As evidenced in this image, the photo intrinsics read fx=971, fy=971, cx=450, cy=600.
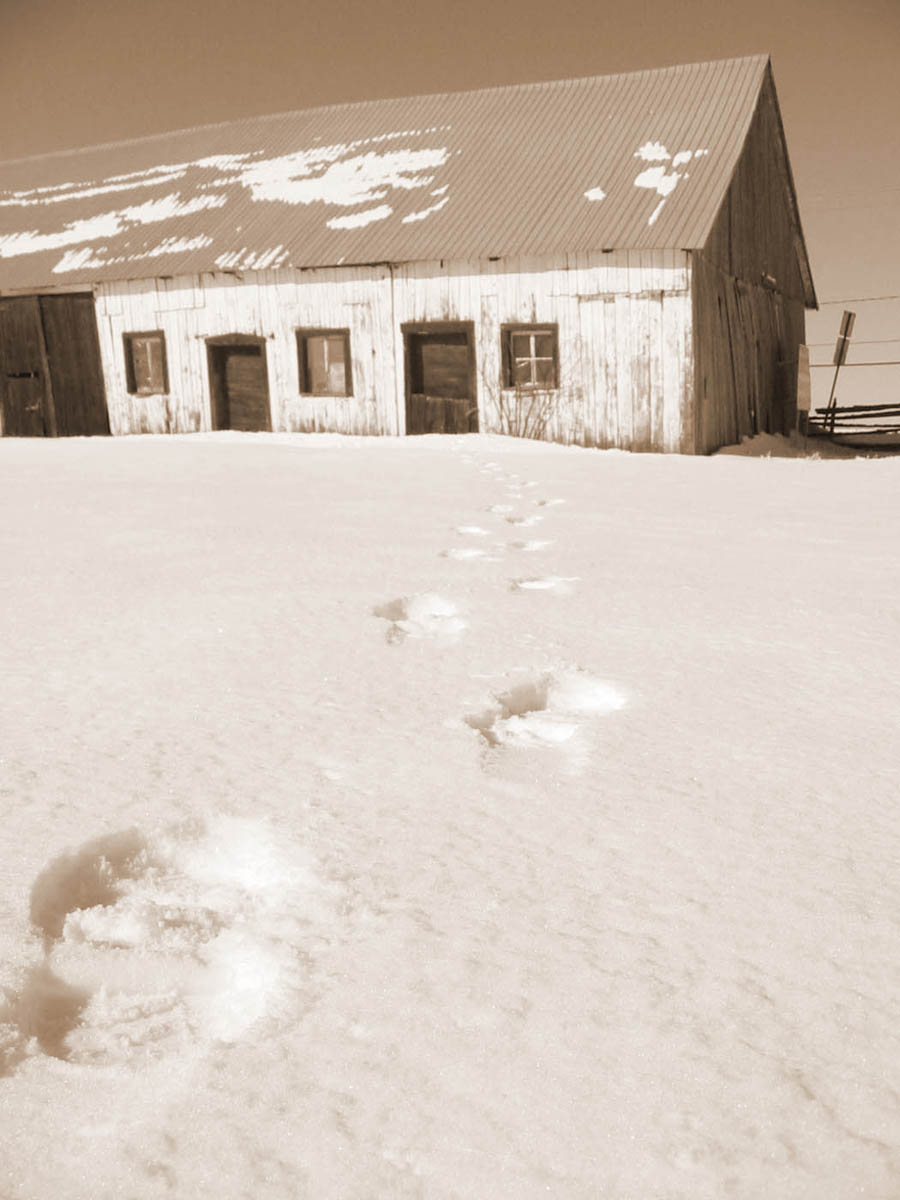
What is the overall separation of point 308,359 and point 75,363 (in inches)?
164

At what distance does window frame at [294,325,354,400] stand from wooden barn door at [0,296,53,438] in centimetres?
475

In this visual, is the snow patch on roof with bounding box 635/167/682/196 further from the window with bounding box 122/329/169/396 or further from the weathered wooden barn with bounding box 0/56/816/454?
the window with bounding box 122/329/169/396

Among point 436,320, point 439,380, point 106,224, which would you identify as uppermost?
point 106,224

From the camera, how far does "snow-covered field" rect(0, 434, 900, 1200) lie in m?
0.84

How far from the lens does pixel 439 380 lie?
1379cm

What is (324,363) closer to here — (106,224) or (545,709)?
(106,224)

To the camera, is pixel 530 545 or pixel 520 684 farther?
pixel 530 545

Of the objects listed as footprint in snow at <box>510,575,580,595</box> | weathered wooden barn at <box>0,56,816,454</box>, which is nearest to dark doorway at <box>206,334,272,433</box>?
weathered wooden barn at <box>0,56,816,454</box>

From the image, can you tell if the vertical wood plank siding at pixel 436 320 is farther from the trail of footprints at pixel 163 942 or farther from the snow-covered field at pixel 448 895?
the trail of footprints at pixel 163 942

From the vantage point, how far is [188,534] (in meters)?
4.14

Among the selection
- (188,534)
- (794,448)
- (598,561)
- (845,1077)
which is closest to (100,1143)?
(845,1077)

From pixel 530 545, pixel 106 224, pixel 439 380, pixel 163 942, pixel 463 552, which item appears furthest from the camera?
pixel 106 224

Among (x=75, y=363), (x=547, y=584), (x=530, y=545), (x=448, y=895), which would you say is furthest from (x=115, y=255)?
(x=448, y=895)

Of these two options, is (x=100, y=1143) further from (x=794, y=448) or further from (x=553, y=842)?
(x=794, y=448)
